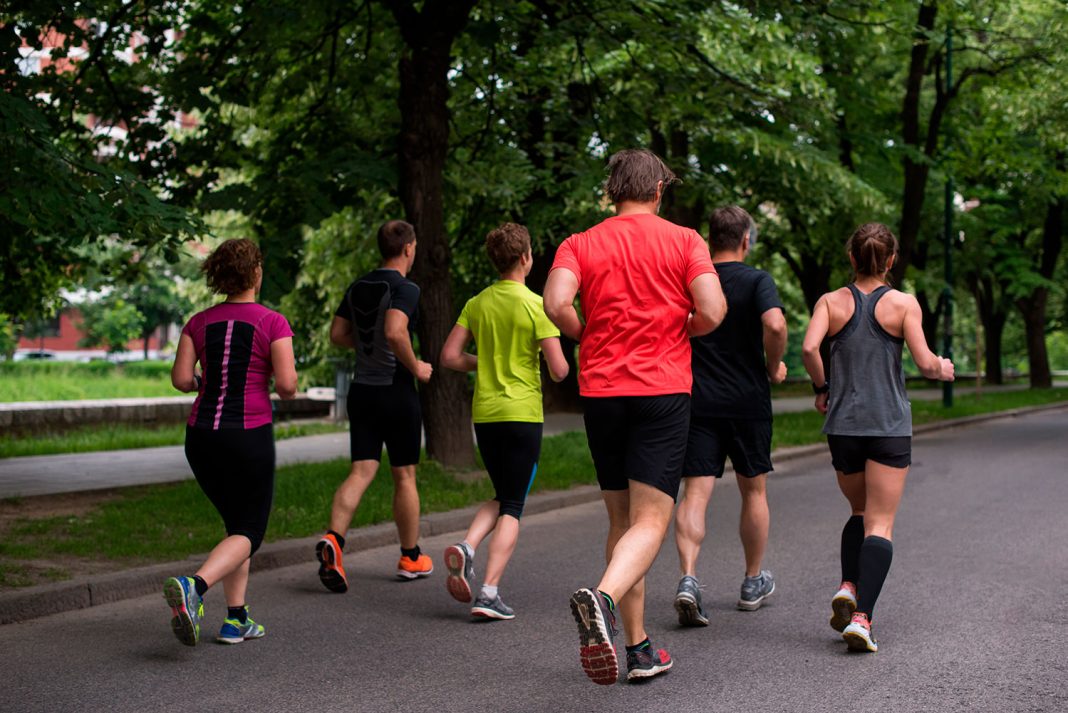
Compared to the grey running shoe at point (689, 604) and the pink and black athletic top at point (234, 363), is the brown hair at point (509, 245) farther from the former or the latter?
the grey running shoe at point (689, 604)

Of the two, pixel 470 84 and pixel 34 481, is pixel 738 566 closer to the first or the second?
pixel 34 481

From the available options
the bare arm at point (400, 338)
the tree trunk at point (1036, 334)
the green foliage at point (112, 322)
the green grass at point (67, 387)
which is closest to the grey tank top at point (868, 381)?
the bare arm at point (400, 338)

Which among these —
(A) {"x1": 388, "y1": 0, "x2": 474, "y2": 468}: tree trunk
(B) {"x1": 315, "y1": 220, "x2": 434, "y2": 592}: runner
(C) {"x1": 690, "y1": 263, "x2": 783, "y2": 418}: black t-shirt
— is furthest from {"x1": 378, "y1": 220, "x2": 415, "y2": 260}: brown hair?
(A) {"x1": 388, "y1": 0, "x2": 474, "y2": 468}: tree trunk

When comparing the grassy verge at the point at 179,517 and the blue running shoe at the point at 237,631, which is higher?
the grassy verge at the point at 179,517

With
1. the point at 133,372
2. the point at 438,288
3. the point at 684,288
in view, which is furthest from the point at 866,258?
the point at 133,372

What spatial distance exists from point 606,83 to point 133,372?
29.7m

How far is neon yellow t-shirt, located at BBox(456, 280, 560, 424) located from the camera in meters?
6.20

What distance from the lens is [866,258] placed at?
17.7ft

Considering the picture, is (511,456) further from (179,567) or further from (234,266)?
(179,567)

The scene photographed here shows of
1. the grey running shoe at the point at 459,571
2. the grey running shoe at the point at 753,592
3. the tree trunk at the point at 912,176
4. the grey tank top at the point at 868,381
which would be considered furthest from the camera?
the tree trunk at the point at 912,176

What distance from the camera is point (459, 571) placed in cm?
606

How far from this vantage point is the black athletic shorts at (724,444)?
5891 mm

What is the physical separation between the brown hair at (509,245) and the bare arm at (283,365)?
1.21 m

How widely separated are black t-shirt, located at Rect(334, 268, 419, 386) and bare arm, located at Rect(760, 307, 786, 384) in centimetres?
207
